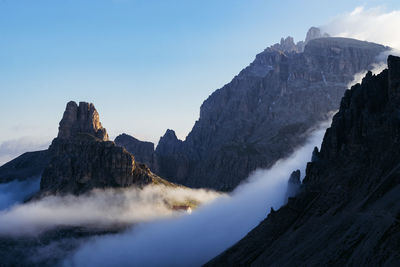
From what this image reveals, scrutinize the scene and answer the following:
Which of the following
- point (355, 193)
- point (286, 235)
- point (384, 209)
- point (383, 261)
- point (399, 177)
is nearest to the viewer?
point (383, 261)

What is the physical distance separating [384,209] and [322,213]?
41050 millimetres

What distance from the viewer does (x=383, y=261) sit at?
83.1 m

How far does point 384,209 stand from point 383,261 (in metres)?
20.9

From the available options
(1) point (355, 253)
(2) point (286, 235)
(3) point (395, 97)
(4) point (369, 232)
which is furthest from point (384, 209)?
(3) point (395, 97)

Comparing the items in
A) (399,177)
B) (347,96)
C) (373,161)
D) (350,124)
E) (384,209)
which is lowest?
(384,209)

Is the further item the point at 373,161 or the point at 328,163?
the point at 328,163

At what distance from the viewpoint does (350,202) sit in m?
132

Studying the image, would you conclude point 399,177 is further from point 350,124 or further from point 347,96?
point 347,96

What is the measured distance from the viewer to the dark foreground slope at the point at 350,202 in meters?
97.9

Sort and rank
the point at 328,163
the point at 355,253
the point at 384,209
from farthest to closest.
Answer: the point at 328,163
the point at 384,209
the point at 355,253

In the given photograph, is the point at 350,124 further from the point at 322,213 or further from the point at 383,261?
the point at 383,261

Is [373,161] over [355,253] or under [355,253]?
over

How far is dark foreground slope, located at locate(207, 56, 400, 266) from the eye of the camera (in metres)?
97.9

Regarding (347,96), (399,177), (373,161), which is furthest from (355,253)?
(347,96)
